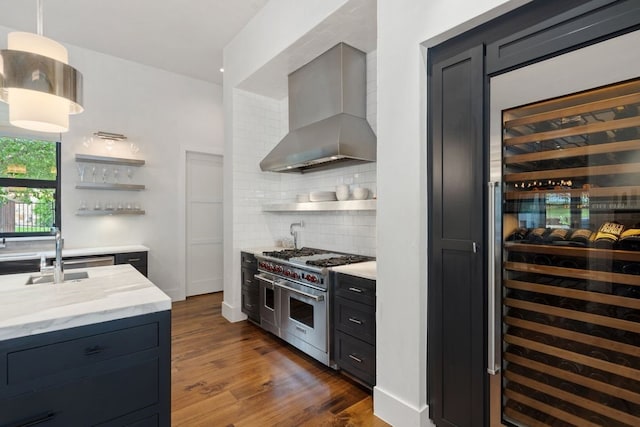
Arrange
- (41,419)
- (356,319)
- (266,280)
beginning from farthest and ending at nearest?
(266,280) → (356,319) → (41,419)

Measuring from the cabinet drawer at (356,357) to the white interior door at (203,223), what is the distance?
11.2 feet

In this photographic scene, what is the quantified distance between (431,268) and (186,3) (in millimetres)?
3521

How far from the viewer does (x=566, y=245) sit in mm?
1489

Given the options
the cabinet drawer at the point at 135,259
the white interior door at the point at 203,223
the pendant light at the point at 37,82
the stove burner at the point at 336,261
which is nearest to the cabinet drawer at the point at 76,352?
the pendant light at the point at 37,82

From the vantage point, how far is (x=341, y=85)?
3.05m

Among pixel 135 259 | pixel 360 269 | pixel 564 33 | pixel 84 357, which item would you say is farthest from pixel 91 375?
pixel 135 259

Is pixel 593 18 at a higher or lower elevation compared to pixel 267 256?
higher

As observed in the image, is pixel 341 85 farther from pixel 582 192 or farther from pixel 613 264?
pixel 613 264

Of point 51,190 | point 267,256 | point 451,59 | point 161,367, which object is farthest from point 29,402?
point 51,190

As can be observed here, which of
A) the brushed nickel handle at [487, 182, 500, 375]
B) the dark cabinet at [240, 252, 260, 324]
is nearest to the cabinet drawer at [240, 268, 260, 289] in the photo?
the dark cabinet at [240, 252, 260, 324]

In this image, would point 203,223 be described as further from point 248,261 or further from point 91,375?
point 91,375

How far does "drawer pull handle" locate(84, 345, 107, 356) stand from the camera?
4.48 ft

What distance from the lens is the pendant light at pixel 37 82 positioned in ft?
4.70

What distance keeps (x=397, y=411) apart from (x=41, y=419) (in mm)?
1847
